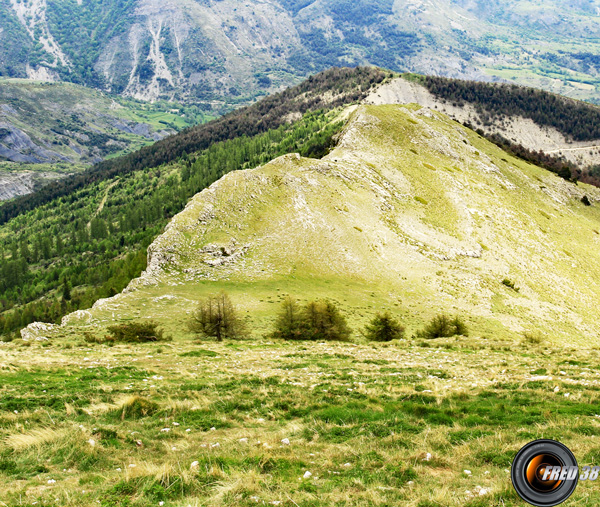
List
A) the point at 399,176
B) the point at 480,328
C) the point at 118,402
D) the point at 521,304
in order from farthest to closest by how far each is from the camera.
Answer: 1. the point at 399,176
2. the point at 521,304
3. the point at 480,328
4. the point at 118,402

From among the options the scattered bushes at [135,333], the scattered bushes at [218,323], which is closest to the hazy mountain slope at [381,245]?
the scattered bushes at [218,323]

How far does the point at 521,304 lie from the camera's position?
203 ft

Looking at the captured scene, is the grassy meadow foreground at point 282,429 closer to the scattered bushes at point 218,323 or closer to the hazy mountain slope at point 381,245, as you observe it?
the scattered bushes at point 218,323

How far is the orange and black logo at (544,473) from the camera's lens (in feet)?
22.7

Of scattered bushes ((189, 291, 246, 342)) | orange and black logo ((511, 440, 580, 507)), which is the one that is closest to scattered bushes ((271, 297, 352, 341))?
scattered bushes ((189, 291, 246, 342))

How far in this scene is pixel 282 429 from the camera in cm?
1449

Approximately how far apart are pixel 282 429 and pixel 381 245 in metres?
58.9

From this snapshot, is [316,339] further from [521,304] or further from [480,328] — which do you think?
[521,304]

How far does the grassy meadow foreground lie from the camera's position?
31.4ft

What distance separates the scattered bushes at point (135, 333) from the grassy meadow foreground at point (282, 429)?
947 cm

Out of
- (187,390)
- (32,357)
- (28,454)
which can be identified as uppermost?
(28,454)

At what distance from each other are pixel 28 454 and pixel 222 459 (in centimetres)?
631

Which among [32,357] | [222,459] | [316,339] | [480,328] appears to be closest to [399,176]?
[480,328]

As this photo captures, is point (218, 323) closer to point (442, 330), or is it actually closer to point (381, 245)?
point (442, 330)
